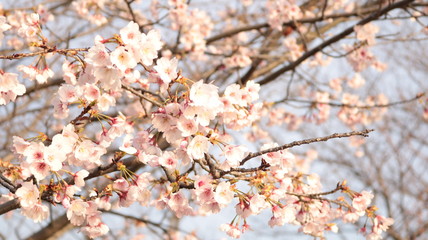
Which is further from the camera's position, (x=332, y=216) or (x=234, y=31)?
(x=234, y=31)

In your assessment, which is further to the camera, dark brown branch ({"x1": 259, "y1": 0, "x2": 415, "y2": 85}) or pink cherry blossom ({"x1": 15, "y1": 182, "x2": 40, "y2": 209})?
dark brown branch ({"x1": 259, "y1": 0, "x2": 415, "y2": 85})

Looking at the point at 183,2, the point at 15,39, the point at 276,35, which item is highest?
the point at 276,35

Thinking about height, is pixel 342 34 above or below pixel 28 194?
above

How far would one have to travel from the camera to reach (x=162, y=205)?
7.51 ft

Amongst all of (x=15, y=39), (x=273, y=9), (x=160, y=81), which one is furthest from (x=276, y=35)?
(x=160, y=81)

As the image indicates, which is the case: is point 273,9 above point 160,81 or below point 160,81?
above

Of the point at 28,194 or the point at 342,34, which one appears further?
the point at 342,34

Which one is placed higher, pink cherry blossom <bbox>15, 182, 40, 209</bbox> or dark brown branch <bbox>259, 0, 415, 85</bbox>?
dark brown branch <bbox>259, 0, 415, 85</bbox>

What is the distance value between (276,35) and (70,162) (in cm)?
436

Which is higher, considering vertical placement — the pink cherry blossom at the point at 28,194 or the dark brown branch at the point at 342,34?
the dark brown branch at the point at 342,34

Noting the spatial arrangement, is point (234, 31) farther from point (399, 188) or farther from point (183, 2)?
point (399, 188)

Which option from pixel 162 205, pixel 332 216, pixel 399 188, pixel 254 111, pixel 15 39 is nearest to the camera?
pixel 162 205

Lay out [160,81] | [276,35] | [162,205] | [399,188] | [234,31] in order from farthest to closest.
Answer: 1. [399,188]
2. [276,35]
3. [234,31]
4. [162,205]
5. [160,81]

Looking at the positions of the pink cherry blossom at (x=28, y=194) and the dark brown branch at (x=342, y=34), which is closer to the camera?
the pink cherry blossom at (x=28, y=194)
